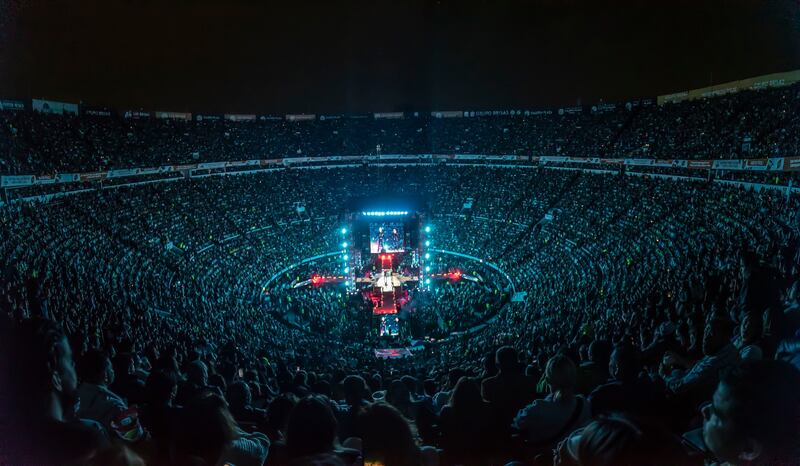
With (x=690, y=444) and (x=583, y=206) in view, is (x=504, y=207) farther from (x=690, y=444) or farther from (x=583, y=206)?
(x=690, y=444)

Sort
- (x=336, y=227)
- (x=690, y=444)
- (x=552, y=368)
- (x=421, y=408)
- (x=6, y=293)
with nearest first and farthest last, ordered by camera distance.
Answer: (x=690, y=444) → (x=552, y=368) → (x=421, y=408) → (x=6, y=293) → (x=336, y=227)

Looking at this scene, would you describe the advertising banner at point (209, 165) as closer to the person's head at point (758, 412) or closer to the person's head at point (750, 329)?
the person's head at point (750, 329)

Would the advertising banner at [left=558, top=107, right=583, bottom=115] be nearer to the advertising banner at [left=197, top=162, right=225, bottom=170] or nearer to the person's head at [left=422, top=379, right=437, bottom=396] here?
the advertising banner at [left=197, top=162, right=225, bottom=170]

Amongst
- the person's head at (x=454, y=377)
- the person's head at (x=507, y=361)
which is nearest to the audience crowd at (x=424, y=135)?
the person's head at (x=454, y=377)

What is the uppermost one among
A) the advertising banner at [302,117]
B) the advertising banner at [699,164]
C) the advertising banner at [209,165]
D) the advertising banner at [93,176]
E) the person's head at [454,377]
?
the advertising banner at [302,117]

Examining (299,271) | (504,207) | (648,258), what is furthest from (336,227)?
(648,258)
